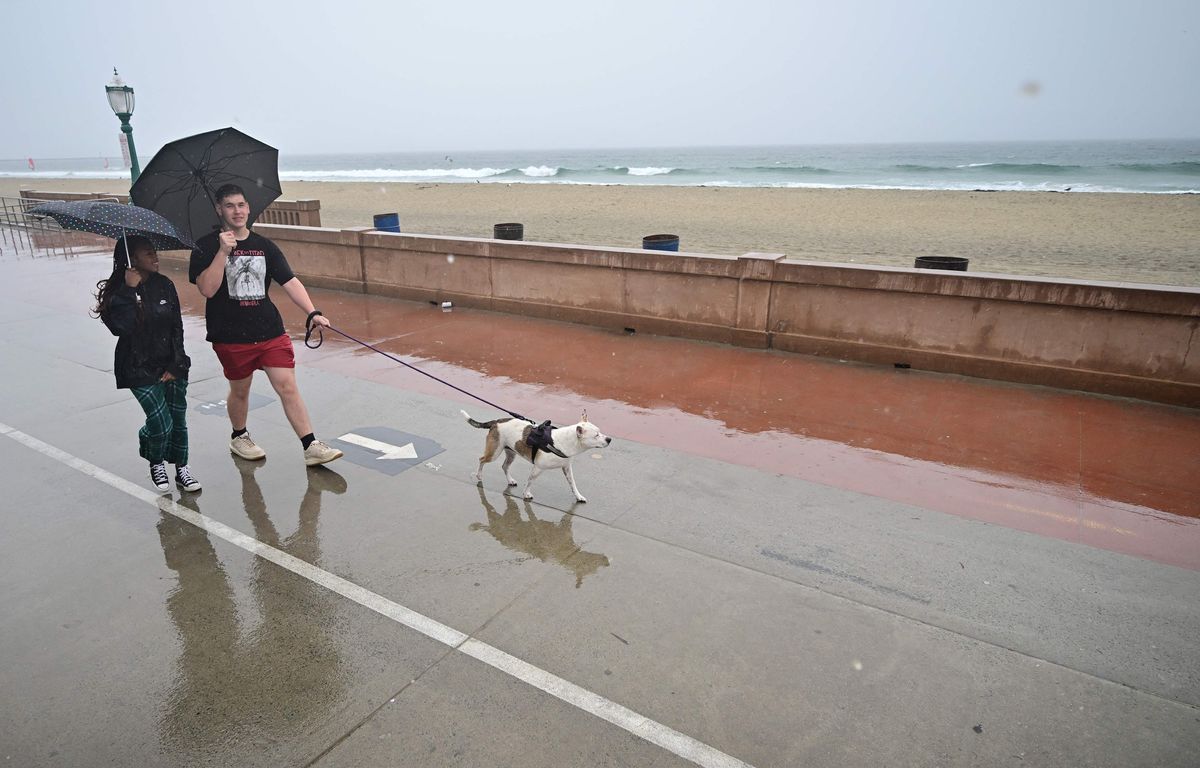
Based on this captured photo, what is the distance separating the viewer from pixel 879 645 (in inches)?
142

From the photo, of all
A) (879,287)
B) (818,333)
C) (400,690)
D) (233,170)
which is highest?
(233,170)

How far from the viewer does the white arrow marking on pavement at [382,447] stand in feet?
19.7

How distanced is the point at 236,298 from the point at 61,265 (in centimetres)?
1415

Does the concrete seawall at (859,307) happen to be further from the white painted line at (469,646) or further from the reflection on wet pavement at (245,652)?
the white painted line at (469,646)

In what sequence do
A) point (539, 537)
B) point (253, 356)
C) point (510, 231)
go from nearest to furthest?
point (539, 537)
point (253, 356)
point (510, 231)

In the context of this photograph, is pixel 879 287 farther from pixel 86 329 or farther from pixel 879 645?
pixel 86 329

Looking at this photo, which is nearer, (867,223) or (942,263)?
(942,263)

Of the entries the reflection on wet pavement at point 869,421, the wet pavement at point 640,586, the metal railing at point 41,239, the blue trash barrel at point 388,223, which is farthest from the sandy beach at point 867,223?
the wet pavement at point 640,586

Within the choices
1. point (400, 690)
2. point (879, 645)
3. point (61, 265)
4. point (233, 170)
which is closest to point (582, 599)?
point (400, 690)

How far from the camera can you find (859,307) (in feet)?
26.7

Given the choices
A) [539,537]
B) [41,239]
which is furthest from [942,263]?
[41,239]

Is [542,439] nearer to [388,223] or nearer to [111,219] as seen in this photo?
[111,219]

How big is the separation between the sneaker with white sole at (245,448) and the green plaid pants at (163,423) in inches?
21.4

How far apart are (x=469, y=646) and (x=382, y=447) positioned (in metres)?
2.93
